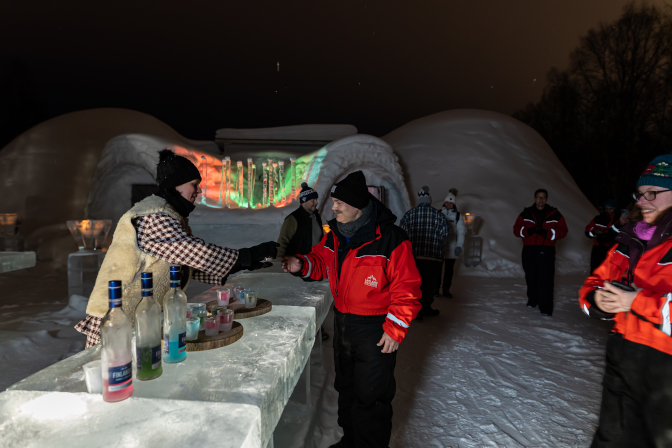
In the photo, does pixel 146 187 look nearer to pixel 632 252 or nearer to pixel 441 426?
pixel 441 426

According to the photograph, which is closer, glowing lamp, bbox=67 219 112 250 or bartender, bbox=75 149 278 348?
bartender, bbox=75 149 278 348

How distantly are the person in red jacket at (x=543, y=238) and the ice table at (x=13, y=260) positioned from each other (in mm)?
→ 5807

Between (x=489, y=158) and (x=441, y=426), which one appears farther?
(x=489, y=158)

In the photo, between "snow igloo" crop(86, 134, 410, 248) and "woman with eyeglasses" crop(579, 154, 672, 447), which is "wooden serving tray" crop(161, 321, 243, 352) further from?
"snow igloo" crop(86, 134, 410, 248)

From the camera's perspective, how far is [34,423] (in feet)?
3.81

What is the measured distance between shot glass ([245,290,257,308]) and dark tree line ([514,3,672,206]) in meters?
20.9

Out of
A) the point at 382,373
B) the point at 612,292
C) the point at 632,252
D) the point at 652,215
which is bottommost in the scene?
the point at 382,373

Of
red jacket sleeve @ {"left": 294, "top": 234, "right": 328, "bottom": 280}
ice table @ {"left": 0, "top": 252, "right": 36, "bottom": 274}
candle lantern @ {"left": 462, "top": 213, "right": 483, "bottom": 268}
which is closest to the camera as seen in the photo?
red jacket sleeve @ {"left": 294, "top": 234, "right": 328, "bottom": 280}

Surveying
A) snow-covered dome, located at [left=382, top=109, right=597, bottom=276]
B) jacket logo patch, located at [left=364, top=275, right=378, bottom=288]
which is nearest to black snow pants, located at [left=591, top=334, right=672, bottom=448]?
jacket logo patch, located at [left=364, top=275, right=378, bottom=288]

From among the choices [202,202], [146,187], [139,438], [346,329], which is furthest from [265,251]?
[146,187]

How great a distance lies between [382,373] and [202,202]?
843 cm

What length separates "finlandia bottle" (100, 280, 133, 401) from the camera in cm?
122

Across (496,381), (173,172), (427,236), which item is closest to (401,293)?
(173,172)

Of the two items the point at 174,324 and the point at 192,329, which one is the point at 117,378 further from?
the point at 192,329
